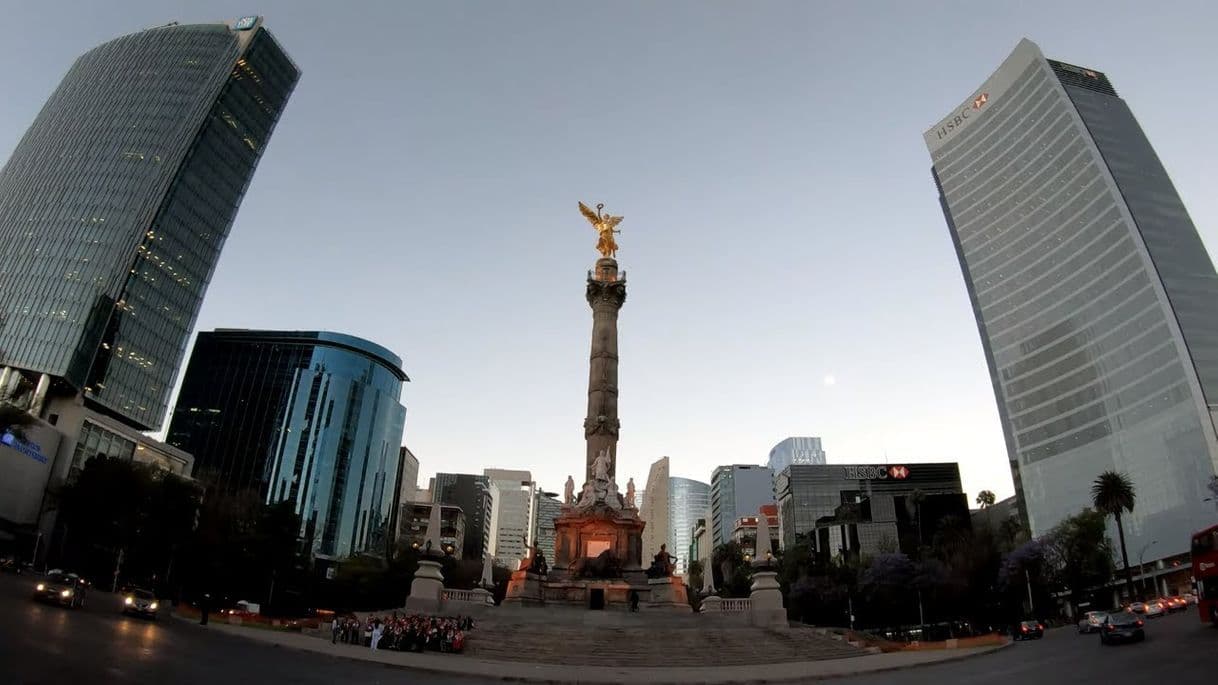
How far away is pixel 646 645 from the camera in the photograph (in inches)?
1137

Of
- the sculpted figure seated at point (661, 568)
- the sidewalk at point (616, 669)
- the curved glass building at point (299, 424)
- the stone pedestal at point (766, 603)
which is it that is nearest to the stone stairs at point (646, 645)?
the sidewalk at point (616, 669)

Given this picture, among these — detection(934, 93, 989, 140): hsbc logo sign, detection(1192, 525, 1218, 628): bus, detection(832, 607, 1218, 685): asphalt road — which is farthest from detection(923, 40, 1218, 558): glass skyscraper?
detection(832, 607, 1218, 685): asphalt road

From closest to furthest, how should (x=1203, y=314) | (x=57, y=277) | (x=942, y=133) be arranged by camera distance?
(x=57, y=277) → (x=1203, y=314) → (x=942, y=133)

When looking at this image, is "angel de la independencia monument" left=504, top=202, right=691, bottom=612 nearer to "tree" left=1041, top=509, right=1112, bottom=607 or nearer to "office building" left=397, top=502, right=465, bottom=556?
"tree" left=1041, top=509, right=1112, bottom=607

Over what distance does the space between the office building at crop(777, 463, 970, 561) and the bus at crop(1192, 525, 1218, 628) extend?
92018 mm

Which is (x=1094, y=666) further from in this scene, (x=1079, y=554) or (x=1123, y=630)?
(x=1079, y=554)

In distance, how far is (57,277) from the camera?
287ft

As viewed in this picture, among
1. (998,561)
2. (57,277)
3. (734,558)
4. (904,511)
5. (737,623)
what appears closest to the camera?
(737,623)

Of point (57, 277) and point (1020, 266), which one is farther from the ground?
point (1020, 266)

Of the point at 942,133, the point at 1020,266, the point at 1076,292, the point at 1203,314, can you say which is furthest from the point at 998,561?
the point at 942,133

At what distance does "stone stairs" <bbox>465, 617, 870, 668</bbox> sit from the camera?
27141mm

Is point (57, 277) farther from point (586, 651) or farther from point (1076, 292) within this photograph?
point (1076, 292)

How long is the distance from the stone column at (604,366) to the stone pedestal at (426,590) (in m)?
12.9

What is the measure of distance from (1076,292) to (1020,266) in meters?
14.8
